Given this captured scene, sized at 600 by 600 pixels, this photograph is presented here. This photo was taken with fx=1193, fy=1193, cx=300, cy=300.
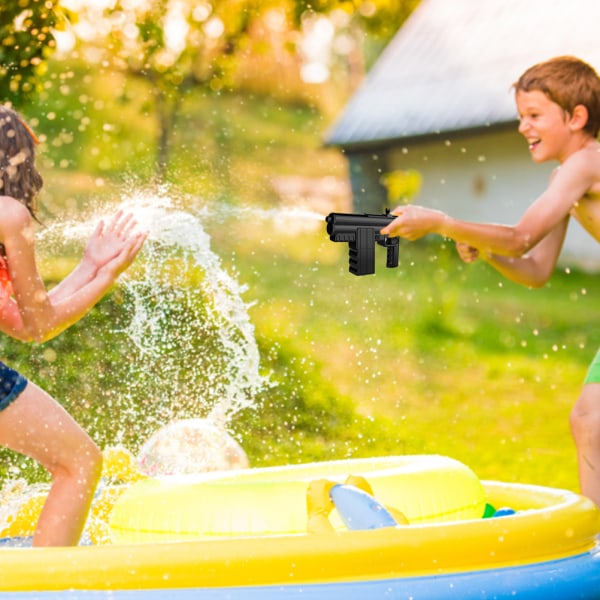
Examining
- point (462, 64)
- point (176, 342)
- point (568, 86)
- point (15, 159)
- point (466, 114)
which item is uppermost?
point (462, 64)

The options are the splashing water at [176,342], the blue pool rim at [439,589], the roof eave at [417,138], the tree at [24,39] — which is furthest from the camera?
the roof eave at [417,138]

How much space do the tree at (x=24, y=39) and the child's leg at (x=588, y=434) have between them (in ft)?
10.5

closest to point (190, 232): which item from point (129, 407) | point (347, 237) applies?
point (347, 237)

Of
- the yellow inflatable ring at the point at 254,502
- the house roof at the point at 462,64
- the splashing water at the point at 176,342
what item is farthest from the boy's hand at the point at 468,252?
the house roof at the point at 462,64

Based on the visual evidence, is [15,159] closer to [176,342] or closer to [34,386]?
[34,386]

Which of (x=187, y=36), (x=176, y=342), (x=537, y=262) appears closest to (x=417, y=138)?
(x=187, y=36)

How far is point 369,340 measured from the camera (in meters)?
12.0

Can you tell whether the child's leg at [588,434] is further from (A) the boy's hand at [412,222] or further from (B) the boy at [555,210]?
(A) the boy's hand at [412,222]

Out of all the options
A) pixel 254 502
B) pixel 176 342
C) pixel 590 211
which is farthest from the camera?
pixel 176 342

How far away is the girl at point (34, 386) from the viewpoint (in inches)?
108

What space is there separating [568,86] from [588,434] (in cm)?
102

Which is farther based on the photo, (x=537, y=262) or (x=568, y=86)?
(x=537, y=262)

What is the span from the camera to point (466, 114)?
11945 millimetres

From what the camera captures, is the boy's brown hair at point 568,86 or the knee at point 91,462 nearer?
the knee at point 91,462
